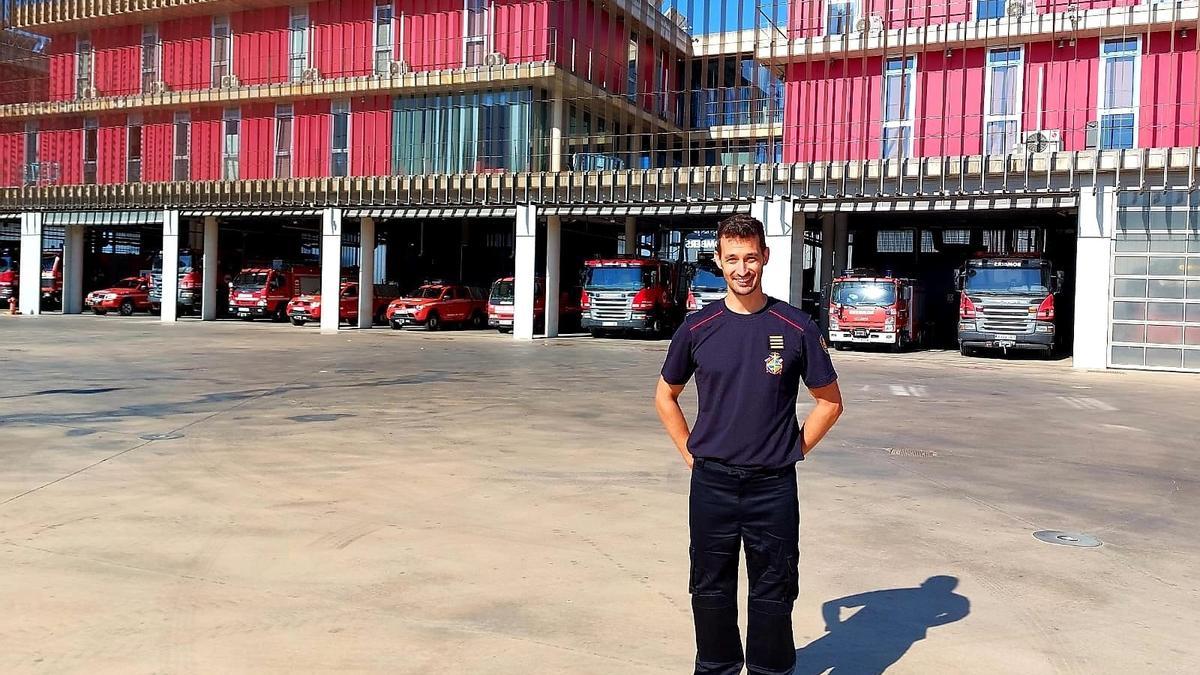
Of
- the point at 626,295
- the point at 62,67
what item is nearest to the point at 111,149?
the point at 62,67

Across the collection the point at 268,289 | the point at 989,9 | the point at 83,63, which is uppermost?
the point at 83,63

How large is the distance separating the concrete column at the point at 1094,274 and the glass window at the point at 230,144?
109ft

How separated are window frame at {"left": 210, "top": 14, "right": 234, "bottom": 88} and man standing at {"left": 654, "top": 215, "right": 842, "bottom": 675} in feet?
150

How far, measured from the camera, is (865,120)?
34.2m

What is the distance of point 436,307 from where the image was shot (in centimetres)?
4044

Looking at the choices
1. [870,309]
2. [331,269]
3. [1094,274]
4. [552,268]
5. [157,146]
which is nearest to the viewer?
[1094,274]

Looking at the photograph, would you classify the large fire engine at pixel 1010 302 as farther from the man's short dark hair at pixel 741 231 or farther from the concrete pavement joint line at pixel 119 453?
the man's short dark hair at pixel 741 231

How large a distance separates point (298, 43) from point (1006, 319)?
30.5 metres

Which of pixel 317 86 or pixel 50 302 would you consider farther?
pixel 50 302

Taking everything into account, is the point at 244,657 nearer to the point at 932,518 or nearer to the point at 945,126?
the point at 932,518

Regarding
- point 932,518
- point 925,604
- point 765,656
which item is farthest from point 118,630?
point 932,518

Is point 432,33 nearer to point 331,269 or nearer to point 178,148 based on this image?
point 331,269

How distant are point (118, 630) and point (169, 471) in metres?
4.41

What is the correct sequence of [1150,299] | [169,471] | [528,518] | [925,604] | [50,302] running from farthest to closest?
[50,302], [1150,299], [169,471], [528,518], [925,604]
